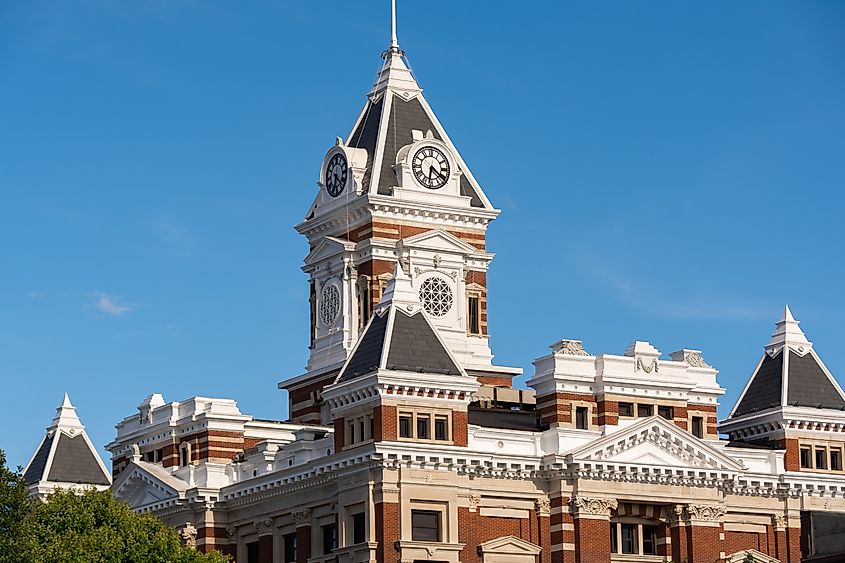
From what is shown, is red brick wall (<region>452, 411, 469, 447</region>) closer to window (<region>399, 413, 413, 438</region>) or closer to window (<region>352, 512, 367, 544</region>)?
window (<region>399, 413, 413, 438</region>)

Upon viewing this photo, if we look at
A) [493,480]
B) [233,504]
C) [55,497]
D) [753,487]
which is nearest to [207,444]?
[233,504]

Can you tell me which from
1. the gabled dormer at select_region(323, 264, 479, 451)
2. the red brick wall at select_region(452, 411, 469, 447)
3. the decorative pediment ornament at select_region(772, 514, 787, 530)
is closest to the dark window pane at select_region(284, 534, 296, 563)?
the gabled dormer at select_region(323, 264, 479, 451)

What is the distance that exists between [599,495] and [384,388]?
562 inches

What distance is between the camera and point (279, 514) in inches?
4712

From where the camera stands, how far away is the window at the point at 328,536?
114 m

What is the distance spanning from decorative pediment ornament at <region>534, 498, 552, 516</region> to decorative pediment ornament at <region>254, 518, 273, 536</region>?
16.9 m

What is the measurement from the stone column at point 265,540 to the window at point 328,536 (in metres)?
5.98

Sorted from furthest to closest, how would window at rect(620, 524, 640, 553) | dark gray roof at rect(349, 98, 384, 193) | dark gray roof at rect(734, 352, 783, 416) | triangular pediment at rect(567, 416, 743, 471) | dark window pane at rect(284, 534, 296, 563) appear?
dark gray roof at rect(349, 98, 384, 193), dark gray roof at rect(734, 352, 783, 416), dark window pane at rect(284, 534, 296, 563), window at rect(620, 524, 640, 553), triangular pediment at rect(567, 416, 743, 471)

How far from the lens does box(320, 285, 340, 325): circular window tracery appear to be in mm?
132000

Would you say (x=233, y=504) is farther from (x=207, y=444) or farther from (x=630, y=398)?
(x=630, y=398)

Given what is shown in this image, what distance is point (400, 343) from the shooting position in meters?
A: 112

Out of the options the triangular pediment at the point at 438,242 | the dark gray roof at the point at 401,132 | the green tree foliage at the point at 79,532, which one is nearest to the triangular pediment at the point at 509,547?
the green tree foliage at the point at 79,532

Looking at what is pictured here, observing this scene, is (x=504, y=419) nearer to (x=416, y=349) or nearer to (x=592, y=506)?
(x=592, y=506)

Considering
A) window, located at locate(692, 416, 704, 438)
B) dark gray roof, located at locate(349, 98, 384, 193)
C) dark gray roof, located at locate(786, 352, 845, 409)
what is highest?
dark gray roof, located at locate(349, 98, 384, 193)
